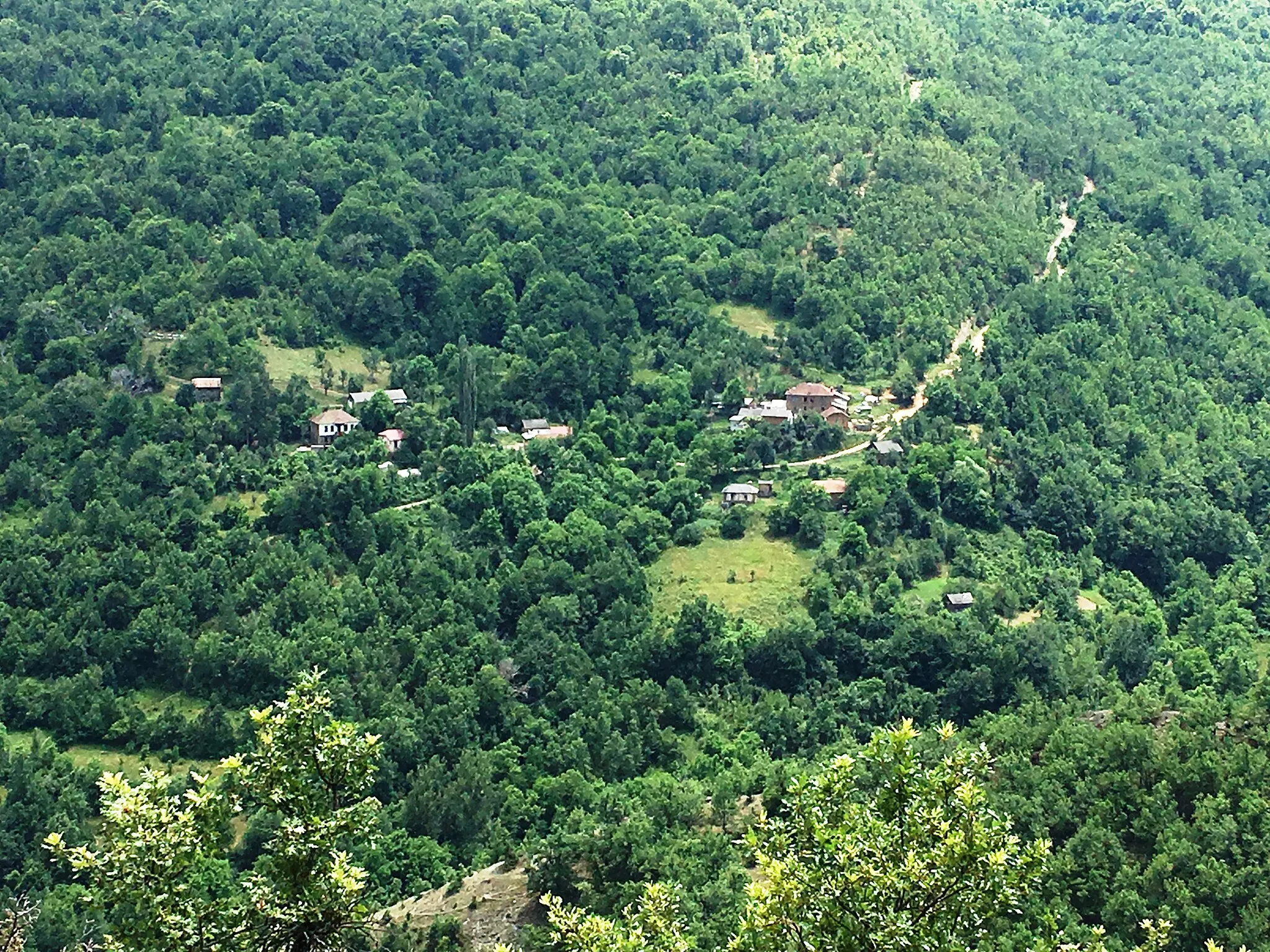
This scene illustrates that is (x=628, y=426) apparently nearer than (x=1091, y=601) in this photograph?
No

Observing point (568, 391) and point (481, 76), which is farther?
point (481, 76)

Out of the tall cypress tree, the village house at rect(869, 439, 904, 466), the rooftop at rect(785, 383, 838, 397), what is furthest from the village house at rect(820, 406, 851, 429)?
the tall cypress tree

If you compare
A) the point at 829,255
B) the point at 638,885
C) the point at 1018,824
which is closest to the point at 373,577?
the point at 638,885

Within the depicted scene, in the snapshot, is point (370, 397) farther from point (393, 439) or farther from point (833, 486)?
point (833, 486)

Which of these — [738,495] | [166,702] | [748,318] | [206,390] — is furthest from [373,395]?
[748,318]

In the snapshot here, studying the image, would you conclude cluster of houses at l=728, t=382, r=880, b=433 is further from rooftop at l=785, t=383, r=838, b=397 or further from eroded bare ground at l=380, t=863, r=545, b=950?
eroded bare ground at l=380, t=863, r=545, b=950

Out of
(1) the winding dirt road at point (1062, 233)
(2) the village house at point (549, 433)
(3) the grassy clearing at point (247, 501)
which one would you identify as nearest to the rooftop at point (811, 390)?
(2) the village house at point (549, 433)

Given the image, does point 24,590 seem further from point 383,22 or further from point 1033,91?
point 1033,91
